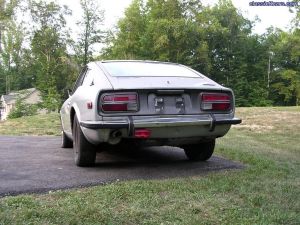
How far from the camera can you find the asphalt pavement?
4.33 m

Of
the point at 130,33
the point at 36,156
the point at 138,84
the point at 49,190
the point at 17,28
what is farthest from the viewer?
the point at 130,33

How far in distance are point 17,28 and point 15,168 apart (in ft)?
146

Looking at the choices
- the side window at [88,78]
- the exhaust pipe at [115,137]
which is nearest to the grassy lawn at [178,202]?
the exhaust pipe at [115,137]

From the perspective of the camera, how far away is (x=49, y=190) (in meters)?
4.02

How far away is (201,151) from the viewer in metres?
5.80

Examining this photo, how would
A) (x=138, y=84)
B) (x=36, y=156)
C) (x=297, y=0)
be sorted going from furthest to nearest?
1. (x=297, y=0)
2. (x=36, y=156)
3. (x=138, y=84)

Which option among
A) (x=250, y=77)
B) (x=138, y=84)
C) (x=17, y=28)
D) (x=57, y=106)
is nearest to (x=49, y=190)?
(x=138, y=84)

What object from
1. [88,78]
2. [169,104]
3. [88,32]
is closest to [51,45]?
[88,32]

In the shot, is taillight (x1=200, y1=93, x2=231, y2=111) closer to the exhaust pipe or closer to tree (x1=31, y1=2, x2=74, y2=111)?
the exhaust pipe

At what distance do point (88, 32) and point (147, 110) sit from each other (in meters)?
40.0

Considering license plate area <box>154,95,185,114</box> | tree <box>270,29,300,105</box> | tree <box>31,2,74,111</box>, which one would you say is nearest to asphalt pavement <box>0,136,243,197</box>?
Answer: license plate area <box>154,95,185,114</box>

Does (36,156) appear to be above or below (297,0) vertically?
below

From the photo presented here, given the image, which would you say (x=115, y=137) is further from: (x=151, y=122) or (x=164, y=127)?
(x=164, y=127)

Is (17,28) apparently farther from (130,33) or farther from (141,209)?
(141,209)
